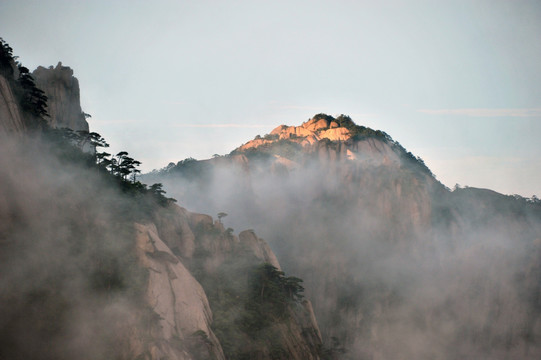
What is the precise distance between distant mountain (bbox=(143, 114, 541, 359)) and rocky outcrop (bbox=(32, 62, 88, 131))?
130 feet

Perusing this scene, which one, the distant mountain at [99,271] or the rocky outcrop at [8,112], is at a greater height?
the rocky outcrop at [8,112]

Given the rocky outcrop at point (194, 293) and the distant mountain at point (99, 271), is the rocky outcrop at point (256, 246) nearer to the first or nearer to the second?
the rocky outcrop at point (194, 293)

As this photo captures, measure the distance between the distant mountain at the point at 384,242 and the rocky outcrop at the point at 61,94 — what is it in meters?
39.7

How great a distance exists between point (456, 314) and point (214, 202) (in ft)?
184

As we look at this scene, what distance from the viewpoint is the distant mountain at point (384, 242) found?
77.4m

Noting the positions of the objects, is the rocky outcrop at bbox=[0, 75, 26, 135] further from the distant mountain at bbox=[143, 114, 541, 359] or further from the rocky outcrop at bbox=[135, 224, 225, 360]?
the distant mountain at bbox=[143, 114, 541, 359]

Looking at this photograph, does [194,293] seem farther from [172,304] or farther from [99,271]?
[99,271]

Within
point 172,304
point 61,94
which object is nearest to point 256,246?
point 172,304

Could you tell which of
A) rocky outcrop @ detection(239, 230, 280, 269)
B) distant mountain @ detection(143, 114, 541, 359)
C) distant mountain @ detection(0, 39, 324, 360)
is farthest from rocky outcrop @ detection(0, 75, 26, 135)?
distant mountain @ detection(143, 114, 541, 359)

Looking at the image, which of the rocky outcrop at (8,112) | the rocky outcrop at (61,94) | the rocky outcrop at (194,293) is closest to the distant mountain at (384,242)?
the rocky outcrop at (194,293)

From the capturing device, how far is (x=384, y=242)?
87.7m

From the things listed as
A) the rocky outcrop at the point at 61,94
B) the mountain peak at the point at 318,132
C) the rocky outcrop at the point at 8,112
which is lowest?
the rocky outcrop at the point at 8,112

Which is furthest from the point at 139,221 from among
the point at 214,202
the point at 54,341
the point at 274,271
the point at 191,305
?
the point at 214,202

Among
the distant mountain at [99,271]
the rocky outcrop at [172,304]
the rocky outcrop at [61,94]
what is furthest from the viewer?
the rocky outcrop at [61,94]
